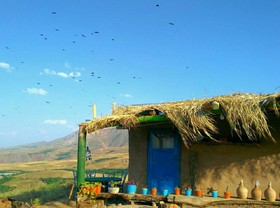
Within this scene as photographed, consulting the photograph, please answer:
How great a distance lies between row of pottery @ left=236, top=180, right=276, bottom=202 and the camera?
318 inches

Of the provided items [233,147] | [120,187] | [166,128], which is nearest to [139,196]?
[120,187]

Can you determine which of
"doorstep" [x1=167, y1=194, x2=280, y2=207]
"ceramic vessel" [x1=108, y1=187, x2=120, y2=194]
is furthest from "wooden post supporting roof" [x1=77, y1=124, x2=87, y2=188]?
"doorstep" [x1=167, y1=194, x2=280, y2=207]

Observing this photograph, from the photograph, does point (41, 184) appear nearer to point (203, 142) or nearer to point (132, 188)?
point (132, 188)

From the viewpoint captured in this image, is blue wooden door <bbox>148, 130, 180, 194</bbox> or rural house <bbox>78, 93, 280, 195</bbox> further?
blue wooden door <bbox>148, 130, 180, 194</bbox>

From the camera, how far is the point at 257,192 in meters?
8.23

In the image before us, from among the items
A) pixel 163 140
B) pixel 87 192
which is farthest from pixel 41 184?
pixel 163 140

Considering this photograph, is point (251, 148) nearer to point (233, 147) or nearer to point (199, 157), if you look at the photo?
point (233, 147)

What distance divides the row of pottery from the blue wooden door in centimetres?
197

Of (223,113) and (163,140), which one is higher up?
(223,113)

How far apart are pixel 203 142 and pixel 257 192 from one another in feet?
6.51

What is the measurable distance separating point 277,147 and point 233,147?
1.15 meters

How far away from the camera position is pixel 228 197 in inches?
340

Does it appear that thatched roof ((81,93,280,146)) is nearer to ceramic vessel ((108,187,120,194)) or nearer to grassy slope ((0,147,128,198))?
ceramic vessel ((108,187,120,194))

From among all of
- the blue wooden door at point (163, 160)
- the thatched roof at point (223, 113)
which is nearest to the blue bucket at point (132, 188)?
the blue wooden door at point (163, 160)
